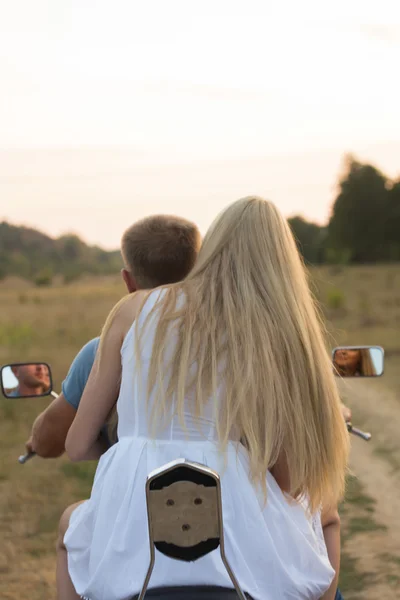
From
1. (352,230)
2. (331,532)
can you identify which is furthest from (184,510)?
(352,230)

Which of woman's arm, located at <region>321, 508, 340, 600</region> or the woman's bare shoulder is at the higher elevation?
the woman's bare shoulder

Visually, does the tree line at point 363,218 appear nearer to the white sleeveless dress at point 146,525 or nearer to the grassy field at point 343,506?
the grassy field at point 343,506

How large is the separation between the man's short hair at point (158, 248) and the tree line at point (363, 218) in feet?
224

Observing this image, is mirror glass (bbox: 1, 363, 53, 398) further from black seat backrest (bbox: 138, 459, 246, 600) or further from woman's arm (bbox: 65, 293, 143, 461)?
black seat backrest (bbox: 138, 459, 246, 600)

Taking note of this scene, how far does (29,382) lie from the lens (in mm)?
3094

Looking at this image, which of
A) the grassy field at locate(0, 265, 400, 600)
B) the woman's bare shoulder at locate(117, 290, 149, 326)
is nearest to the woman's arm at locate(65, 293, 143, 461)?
the woman's bare shoulder at locate(117, 290, 149, 326)

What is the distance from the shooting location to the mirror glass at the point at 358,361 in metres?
3.05

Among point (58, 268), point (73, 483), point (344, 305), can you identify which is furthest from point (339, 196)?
point (73, 483)

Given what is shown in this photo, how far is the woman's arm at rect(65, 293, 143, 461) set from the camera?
7.74 feet

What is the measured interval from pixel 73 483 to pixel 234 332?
5072 mm

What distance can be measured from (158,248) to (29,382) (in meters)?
0.64

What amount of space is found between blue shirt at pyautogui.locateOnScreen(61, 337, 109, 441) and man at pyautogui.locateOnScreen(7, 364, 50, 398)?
152mm

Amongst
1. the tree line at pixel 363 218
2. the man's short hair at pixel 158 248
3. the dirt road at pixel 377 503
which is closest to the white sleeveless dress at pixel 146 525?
the man's short hair at pixel 158 248

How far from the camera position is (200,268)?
7.65ft
